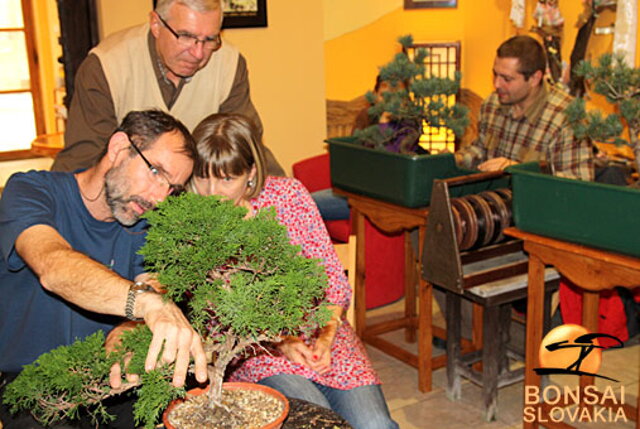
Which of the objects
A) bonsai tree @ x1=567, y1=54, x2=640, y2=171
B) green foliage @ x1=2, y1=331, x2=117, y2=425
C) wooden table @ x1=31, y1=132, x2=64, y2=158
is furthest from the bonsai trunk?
wooden table @ x1=31, y1=132, x2=64, y2=158

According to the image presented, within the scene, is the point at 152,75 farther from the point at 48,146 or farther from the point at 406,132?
the point at 48,146

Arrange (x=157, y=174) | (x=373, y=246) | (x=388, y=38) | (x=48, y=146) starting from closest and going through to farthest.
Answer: (x=157, y=174) → (x=373, y=246) → (x=48, y=146) → (x=388, y=38)

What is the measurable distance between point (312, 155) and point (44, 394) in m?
2.91

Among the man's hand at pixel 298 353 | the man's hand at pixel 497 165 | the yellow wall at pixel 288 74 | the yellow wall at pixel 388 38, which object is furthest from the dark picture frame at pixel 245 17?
the yellow wall at pixel 388 38

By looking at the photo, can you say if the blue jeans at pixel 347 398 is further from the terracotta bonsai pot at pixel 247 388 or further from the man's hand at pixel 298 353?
the terracotta bonsai pot at pixel 247 388

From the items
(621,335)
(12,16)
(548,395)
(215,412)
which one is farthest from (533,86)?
(12,16)

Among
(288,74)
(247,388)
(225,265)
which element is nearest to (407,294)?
(288,74)

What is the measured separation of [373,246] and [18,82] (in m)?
4.77

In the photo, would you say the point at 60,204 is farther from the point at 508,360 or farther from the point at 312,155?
the point at 312,155

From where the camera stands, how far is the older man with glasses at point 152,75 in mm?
2264

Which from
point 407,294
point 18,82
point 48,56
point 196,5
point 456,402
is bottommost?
point 456,402

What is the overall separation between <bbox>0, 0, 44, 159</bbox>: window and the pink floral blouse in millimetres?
5532

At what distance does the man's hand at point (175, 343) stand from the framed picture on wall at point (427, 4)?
5114mm

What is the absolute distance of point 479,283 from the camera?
2645mm
